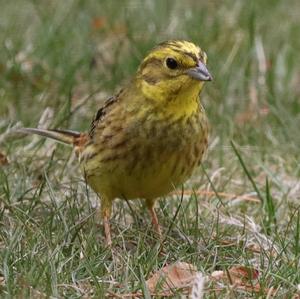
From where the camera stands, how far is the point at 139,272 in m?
4.13

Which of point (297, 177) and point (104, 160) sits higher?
point (104, 160)

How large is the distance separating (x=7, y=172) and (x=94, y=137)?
0.59 metres

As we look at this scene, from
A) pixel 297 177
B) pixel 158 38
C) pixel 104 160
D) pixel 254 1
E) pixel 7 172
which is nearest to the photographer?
pixel 104 160

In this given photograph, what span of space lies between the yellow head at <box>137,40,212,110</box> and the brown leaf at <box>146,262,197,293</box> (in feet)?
2.48

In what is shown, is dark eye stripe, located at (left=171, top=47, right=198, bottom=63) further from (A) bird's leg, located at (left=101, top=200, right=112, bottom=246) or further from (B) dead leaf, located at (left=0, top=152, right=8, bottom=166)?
(B) dead leaf, located at (left=0, top=152, right=8, bottom=166)

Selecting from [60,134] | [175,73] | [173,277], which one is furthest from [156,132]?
[60,134]

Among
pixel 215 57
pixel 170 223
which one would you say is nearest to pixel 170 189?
pixel 170 223

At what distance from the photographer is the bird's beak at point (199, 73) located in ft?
14.8

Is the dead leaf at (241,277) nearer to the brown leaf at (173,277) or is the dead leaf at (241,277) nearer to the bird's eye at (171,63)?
the brown leaf at (173,277)

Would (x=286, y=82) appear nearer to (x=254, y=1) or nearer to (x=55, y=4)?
(x=254, y=1)

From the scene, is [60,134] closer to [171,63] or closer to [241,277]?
[171,63]

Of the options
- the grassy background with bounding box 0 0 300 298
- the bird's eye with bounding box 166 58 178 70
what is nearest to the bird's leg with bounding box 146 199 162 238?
the grassy background with bounding box 0 0 300 298

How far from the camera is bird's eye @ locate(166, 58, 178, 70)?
4.68 meters

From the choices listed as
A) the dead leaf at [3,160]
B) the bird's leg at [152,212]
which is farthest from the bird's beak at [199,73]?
the dead leaf at [3,160]
